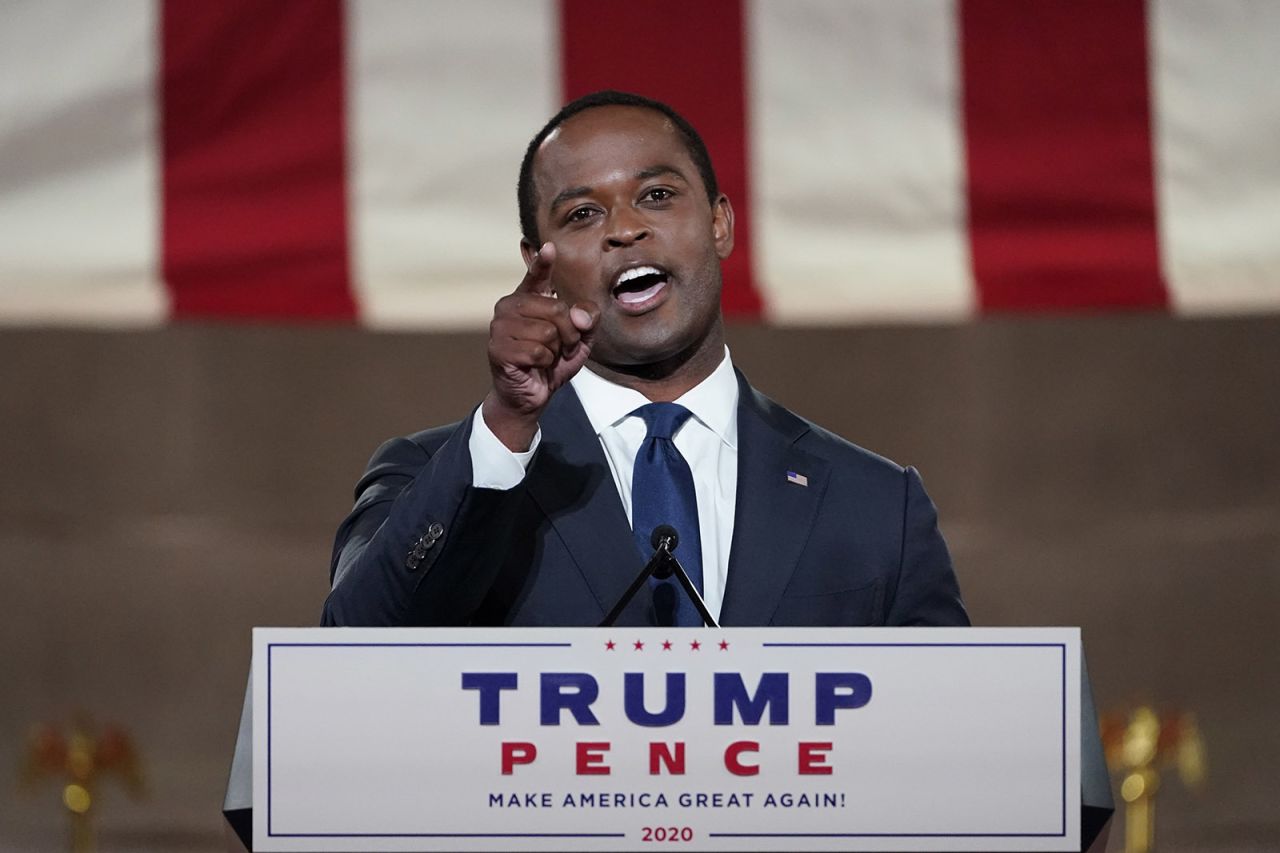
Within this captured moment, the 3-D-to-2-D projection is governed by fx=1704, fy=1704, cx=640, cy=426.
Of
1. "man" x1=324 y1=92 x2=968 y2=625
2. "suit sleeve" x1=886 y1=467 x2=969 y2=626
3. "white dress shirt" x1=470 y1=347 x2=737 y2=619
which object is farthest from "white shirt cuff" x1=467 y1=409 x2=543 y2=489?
"suit sleeve" x1=886 y1=467 x2=969 y2=626

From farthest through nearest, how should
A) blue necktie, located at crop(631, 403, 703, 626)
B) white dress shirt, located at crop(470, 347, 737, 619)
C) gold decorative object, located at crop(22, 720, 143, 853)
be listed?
gold decorative object, located at crop(22, 720, 143, 853)
white dress shirt, located at crop(470, 347, 737, 619)
blue necktie, located at crop(631, 403, 703, 626)

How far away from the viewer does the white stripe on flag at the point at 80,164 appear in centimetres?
301

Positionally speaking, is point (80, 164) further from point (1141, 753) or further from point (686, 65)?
point (1141, 753)

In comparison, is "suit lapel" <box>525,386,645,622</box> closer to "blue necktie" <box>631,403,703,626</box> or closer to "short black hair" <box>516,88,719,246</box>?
"blue necktie" <box>631,403,703,626</box>

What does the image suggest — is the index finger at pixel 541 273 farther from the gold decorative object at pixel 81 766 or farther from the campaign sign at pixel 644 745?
the gold decorative object at pixel 81 766

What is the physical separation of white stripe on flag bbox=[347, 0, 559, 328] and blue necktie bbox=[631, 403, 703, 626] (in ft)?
4.50

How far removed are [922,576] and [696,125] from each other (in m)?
1.49

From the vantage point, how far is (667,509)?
1.68 meters

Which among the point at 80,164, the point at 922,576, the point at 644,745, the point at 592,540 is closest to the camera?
the point at 644,745

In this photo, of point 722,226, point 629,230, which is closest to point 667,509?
point 629,230

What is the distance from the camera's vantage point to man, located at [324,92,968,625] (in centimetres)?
146

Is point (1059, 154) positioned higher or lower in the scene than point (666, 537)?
higher

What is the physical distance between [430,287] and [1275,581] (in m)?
2.97

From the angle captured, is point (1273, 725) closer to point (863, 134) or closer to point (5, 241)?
point (863, 134)
